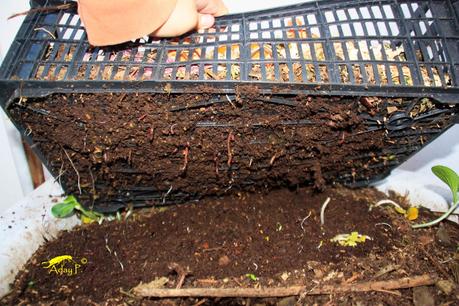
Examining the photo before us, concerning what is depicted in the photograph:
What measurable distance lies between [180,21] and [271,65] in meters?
0.23

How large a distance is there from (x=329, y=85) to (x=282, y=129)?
17cm

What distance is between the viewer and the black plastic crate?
885 millimetres

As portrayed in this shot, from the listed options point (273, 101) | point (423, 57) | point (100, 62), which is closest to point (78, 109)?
point (100, 62)

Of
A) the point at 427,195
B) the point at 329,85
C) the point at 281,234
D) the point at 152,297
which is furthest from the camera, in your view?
the point at 427,195

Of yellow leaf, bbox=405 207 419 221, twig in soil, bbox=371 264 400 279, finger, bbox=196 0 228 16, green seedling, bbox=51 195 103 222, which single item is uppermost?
finger, bbox=196 0 228 16

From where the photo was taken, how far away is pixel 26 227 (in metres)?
1.17

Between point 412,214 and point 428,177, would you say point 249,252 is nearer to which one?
point 412,214

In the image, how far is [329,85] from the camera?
89cm

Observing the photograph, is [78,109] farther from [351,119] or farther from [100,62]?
Result: [351,119]

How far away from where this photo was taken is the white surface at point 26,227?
3.60 feet

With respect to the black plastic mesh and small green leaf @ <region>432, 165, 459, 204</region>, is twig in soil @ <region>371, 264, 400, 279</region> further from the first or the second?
the black plastic mesh

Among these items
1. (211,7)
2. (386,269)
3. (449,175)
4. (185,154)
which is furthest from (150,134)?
(449,175)

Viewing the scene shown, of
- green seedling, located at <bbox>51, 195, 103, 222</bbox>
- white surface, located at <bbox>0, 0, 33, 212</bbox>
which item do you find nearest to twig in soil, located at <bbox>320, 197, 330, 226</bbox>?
green seedling, located at <bbox>51, 195, 103, 222</bbox>

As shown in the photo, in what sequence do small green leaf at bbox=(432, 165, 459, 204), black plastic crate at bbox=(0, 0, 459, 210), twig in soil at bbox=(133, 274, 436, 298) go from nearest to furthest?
black plastic crate at bbox=(0, 0, 459, 210) → twig in soil at bbox=(133, 274, 436, 298) → small green leaf at bbox=(432, 165, 459, 204)
